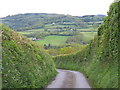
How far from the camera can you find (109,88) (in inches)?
761

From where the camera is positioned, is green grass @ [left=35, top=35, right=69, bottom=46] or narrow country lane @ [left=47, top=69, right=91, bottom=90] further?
green grass @ [left=35, top=35, right=69, bottom=46]

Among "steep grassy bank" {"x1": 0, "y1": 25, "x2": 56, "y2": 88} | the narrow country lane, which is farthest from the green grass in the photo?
"steep grassy bank" {"x1": 0, "y1": 25, "x2": 56, "y2": 88}

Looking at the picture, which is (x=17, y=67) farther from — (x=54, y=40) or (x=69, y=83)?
(x=54, y=40)

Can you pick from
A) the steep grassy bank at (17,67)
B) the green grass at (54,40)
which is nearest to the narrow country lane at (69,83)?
the steep grassy bank at (17,67)

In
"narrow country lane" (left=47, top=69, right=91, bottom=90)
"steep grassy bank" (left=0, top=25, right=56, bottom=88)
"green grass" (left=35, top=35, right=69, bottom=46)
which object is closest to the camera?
"steep grassy bank" (left=0, top=25, right=56, bottom=88)

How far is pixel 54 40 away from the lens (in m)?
183

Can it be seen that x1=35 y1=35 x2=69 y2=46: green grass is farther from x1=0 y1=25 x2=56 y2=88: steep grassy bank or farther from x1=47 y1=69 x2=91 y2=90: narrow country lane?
x1=0 y1=25 x2=56 y2=88: steep grassy bank

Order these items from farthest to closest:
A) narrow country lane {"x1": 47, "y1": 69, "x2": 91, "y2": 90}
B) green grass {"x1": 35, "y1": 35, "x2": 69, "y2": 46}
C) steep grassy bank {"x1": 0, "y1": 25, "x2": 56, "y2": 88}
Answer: green grass {"x1": 35, "y1": 35, "x2": 69, "y2": 46}, narrow country lane {"x1": 47, "y1": 69, "x2": 91, "y2": 90}, steep grassy bank {"x1": 0, "y1": 25, "x2": 56, "y2": 88}

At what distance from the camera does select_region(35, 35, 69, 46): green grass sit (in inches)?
6898

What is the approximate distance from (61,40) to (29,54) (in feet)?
509

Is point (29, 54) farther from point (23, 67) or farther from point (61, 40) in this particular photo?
point (61, 40)

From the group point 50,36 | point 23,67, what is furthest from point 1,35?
point 50,36

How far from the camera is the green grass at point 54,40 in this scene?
17521 cm

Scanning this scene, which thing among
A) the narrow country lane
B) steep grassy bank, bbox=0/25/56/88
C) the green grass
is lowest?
the green grass
